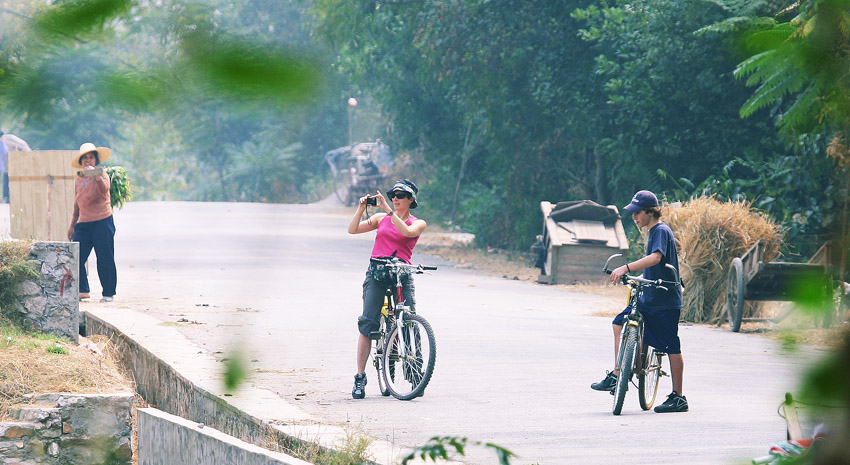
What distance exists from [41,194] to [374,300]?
8383mm

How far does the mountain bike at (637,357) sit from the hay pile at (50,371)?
16.2ft

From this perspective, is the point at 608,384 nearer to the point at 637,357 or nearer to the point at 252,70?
the point at 637,357

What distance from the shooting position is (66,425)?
10242 millimetres

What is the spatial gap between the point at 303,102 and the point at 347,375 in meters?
7.15

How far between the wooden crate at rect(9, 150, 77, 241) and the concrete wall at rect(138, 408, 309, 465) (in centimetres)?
755

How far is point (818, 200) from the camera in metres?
17.3

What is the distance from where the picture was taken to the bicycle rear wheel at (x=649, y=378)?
805 cm

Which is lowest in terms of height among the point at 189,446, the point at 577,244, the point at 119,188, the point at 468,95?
the point at 189,446

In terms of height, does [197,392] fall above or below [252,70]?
below

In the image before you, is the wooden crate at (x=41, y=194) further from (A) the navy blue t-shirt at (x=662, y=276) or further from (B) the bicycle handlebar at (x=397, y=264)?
(A) the navy blue t-shirt at (x=662, y=276)

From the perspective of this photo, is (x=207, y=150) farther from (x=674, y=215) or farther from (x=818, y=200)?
(x=818, y=200)

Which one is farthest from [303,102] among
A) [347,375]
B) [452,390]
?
[347,375]

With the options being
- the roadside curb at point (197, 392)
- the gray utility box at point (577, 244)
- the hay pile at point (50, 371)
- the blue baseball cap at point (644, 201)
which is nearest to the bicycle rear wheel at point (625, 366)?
the blue baseball cap at point (644, 201)

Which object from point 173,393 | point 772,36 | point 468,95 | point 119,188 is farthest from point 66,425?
point 468,95
